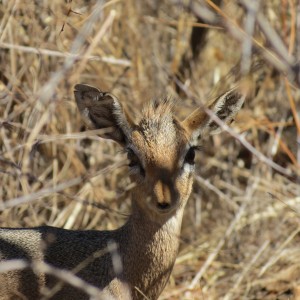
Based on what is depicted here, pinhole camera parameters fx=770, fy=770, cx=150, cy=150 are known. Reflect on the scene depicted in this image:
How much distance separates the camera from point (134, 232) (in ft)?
14.3

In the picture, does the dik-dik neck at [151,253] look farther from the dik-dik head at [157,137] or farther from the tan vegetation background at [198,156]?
the tan vegetation background at [198,156]

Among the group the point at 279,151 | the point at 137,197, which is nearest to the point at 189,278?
the point at 279,151

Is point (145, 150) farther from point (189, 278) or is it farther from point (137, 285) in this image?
point (189, 278)

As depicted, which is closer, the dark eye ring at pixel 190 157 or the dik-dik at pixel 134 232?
the dik-dik at pixel 134 232

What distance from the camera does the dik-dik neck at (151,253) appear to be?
4285mm

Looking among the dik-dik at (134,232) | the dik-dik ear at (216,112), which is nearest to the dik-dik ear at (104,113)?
the dik-dik at (134,232)

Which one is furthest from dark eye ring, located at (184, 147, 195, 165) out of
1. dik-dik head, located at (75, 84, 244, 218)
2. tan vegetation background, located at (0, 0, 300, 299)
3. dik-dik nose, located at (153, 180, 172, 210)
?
tan vegetation background, located at (0, 0, 300, 299)

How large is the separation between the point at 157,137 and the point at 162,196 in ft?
1.45

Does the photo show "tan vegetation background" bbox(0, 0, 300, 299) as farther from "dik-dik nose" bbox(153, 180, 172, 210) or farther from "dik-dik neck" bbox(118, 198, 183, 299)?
"dik-dik nose" bbox(153, 180, 172, 210)

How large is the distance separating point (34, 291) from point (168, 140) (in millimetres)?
1196

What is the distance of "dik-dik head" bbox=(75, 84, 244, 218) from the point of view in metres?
4.06

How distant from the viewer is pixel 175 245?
4.36m

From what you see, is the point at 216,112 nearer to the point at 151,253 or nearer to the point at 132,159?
the point at 132,159

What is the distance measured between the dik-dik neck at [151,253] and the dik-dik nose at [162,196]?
335 mm
